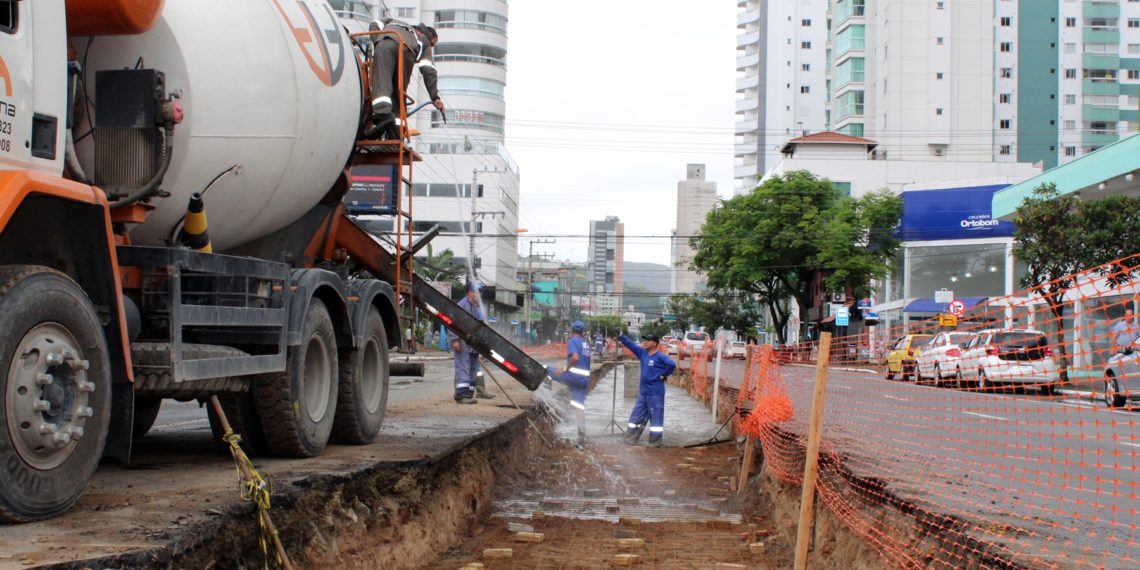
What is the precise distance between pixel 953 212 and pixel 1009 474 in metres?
42.3

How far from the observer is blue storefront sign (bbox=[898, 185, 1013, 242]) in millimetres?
47031

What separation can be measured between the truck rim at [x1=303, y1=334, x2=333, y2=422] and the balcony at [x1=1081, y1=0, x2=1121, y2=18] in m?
84.5

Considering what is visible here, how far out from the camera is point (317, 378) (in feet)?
24.4

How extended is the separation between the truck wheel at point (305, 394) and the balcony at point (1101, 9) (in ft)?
277

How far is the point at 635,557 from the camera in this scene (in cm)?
711

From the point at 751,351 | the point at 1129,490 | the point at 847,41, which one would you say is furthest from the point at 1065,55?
the point at 1129,490

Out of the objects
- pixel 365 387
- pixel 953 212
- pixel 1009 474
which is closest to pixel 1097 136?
pixel 953 212

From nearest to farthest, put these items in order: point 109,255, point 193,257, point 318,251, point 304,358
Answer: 1. point 109,255
2. point 193,257
3. point 304,358
4. point 318,251

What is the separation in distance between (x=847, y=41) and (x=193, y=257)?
248 ft

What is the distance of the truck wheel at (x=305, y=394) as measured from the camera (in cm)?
665

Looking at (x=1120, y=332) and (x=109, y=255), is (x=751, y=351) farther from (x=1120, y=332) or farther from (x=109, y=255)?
(x=109, y=255)

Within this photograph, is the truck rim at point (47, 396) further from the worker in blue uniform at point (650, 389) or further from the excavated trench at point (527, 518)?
the worker in blue uniform at point (650, 389)

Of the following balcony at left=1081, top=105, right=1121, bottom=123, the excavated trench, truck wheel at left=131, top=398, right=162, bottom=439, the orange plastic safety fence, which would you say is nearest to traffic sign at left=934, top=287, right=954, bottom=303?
the orange plastic safety fence

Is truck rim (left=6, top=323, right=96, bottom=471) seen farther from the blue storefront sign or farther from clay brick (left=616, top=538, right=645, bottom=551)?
the blue storefront sign
